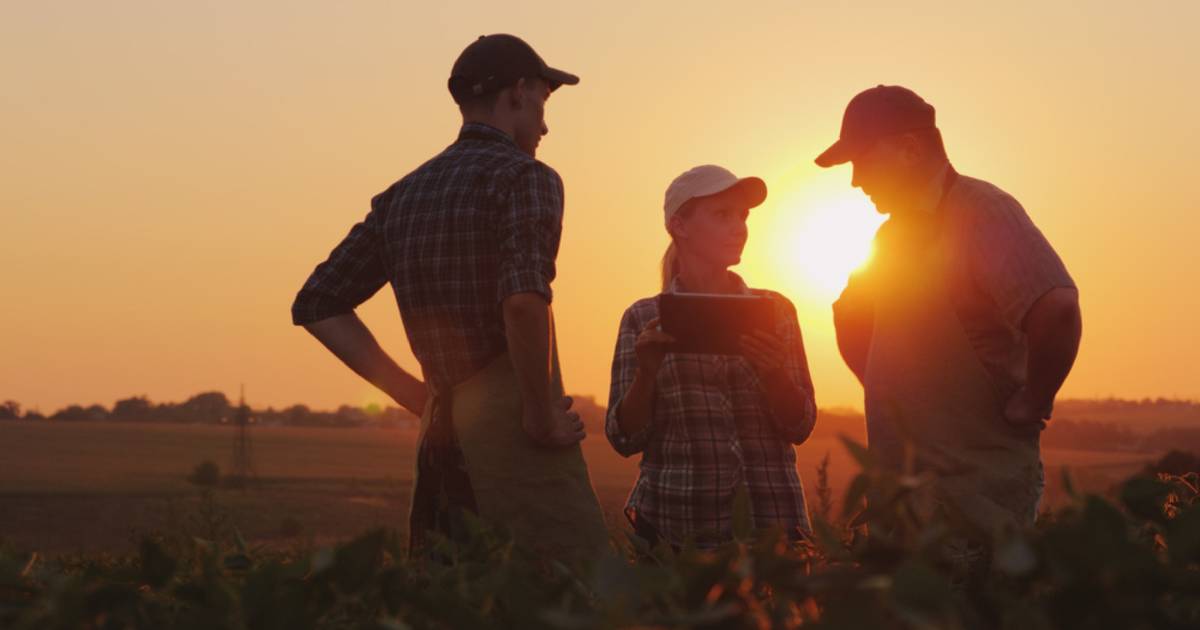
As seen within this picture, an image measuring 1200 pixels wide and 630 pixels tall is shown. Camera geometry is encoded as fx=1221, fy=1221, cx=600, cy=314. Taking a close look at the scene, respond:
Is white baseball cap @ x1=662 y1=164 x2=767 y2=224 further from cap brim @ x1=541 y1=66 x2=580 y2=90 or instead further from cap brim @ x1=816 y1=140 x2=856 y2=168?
cap brim @ x1=541 y1=66 x2=580 y2=90

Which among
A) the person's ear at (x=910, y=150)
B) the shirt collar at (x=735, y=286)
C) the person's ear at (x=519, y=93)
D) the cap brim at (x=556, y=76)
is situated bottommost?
the shirt collar at (x=735, y=286)

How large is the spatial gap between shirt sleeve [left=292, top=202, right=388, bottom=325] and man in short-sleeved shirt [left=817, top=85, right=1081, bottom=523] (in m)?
1.59

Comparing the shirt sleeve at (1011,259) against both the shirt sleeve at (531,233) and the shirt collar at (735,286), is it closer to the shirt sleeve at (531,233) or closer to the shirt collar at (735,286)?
the shirt sleeve at (531,233)

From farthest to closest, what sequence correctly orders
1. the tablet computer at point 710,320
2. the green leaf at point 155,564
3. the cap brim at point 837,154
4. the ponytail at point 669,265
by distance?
the ponytail at point 669,265 < the tablet computer at point 710,320 < the cap brim at point 837,154 < the green leaf at point 155,564

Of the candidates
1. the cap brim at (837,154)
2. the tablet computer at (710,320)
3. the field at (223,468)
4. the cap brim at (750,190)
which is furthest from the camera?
the field at (223,468)

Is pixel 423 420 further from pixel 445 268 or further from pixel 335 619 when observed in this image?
pixel 335 619

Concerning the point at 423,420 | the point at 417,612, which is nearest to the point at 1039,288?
the point at 423,420

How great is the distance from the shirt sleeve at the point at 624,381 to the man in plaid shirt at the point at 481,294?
132 cm

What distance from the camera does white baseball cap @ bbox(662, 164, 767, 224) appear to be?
5227 mm

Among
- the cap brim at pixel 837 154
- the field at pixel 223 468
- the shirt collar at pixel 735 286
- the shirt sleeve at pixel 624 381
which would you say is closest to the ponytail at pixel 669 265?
the shirt collar at pixel 735 286

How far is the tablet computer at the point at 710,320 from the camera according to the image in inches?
184

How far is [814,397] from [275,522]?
150ft

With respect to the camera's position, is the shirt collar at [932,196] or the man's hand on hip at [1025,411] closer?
the man's hand on hip at [1025,411]

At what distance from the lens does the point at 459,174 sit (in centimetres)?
381
